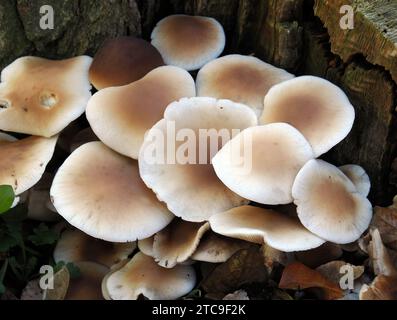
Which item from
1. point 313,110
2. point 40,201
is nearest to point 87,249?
point 40,201

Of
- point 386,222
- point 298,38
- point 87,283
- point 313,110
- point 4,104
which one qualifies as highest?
point 298,38

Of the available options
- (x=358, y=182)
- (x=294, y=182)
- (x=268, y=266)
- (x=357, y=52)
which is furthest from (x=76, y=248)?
(x=357, y=52)

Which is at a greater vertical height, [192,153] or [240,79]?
[240,79]

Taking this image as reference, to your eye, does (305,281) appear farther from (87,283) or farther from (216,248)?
(87,283)

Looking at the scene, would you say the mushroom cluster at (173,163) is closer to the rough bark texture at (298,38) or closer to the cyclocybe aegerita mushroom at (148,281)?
the cyclocybe aegerita mushroom at (148,281)

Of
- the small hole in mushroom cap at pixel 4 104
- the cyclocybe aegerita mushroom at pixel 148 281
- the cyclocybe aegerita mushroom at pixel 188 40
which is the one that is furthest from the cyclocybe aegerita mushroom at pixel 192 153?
the small hole in mushroom cap at pixel 4 104

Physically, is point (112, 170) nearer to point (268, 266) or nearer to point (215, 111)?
point (215, 111)
